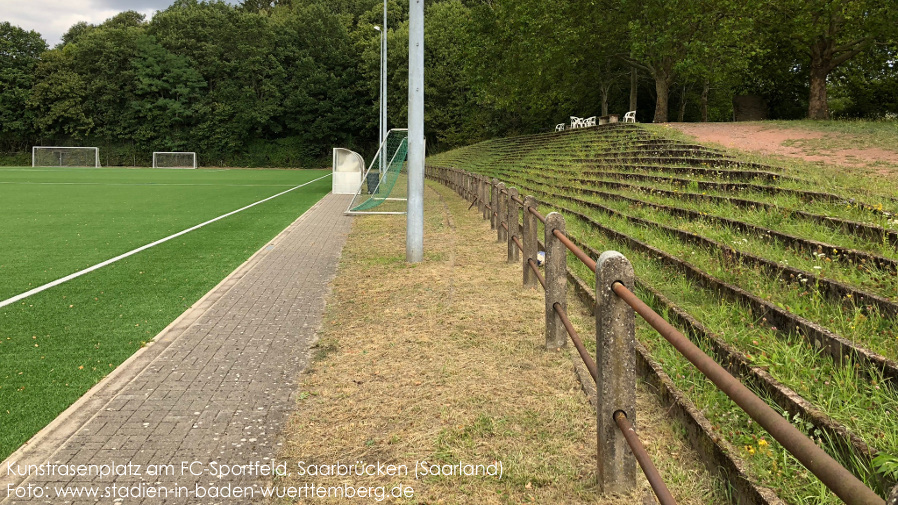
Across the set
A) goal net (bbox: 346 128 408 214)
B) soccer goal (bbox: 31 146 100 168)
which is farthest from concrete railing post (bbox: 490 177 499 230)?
soccer goal (bbox: 31 146 100 168)

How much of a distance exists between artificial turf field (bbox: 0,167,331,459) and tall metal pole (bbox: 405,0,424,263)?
107 inches

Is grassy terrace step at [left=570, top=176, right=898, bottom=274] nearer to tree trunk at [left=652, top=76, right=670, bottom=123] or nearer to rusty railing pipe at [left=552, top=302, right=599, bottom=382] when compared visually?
rusty railing pipe at [left=552, top=302, right=599, bottom=382]

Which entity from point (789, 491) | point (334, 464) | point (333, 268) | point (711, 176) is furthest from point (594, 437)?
point (711, 176)

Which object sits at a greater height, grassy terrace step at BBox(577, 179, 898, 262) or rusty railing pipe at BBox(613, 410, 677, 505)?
grassy terrace step at BBox(577, 179, 898, 262)

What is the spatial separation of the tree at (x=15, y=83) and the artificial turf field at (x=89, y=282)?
57.0 metres

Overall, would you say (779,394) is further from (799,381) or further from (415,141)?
(415,141)

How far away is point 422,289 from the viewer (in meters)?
8.45

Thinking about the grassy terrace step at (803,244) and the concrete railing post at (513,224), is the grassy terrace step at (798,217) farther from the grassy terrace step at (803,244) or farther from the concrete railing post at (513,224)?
the concrete railing post at (513,224)

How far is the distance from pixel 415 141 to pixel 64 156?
66413mm

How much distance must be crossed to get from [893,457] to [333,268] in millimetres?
8217

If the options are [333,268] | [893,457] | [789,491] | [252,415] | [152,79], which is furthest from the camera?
[152,79]

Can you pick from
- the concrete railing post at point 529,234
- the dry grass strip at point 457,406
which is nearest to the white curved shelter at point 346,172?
the dry grass strip at point 457,406

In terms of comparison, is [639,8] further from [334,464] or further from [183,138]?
[183,138]

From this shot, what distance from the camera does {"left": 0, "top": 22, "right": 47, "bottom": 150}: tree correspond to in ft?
221
